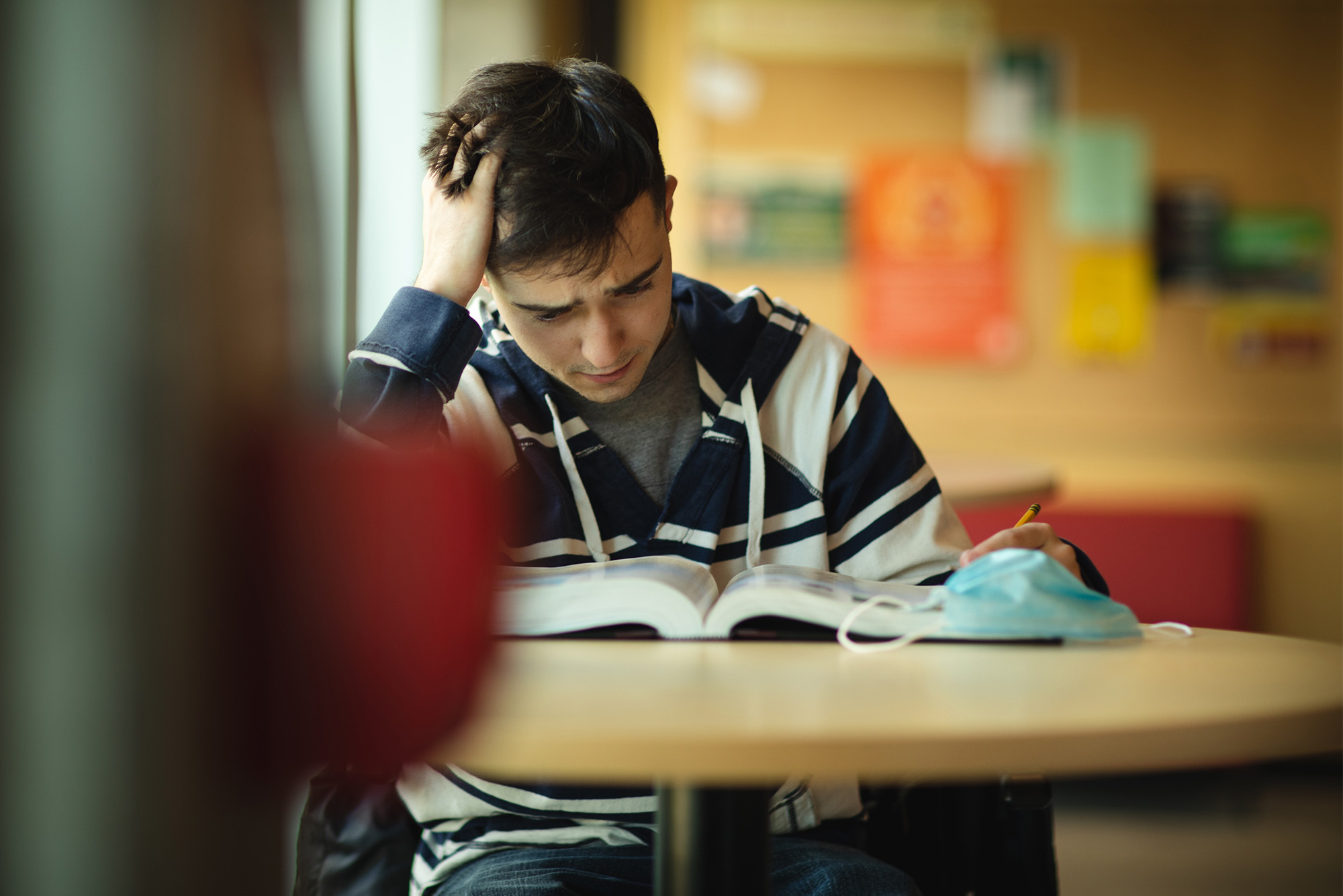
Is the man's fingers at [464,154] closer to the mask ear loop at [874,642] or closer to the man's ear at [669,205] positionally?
the man's ear at [669,205]

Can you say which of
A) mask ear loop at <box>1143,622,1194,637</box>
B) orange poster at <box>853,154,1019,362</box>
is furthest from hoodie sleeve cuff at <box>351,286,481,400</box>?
orange poster at <box>853,154,1019,362</box>

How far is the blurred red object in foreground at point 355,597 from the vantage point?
0.23 metres

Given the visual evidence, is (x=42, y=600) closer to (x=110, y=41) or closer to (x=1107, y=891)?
(x=110, y=41)

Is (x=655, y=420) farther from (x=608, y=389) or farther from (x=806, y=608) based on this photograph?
(x=806, y=608)

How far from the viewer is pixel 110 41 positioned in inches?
7.5

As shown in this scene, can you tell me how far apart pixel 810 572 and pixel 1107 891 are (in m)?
1.64

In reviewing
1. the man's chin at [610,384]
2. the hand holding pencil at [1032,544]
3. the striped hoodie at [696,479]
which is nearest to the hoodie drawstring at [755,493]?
the striped hoodie at [696,479]

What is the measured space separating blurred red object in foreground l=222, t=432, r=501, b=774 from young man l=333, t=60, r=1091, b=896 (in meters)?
0.53

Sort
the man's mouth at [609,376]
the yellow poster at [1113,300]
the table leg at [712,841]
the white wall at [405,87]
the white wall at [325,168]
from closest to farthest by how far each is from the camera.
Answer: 1. the white wall at [325,168]
2. the table leg at [712,841]
3. the man's mouth at [609,376]
4. the white wall at [405,87]
5. the yellow poster at [1113,300]

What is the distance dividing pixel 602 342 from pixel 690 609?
32 cm

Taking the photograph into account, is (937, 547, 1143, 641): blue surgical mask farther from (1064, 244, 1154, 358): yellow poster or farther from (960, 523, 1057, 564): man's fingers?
(1064, 244, 1154, 358): yellow poster

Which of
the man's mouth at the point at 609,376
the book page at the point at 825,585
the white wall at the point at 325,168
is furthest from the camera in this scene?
the man's mouth at the point at 609,376

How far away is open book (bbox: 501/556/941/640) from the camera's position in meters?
0.75

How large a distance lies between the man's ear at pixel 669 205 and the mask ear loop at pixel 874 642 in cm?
43
